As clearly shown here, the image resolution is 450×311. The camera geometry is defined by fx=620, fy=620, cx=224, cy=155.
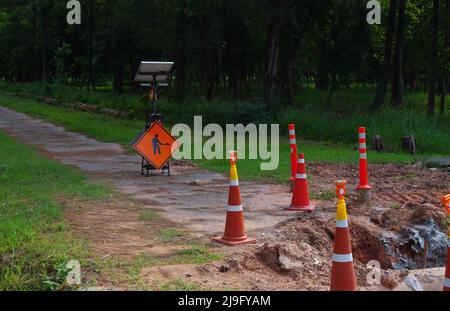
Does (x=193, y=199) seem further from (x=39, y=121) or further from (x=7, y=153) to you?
(x=39, y=121)

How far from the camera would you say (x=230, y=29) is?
38.1m

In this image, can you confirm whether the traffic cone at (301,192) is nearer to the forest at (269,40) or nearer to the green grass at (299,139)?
the green grass at (299,139)

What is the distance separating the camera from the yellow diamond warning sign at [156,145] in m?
11.8

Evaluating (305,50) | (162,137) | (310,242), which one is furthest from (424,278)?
(305,50)

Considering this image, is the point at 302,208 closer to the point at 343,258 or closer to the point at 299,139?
the point at 343,258

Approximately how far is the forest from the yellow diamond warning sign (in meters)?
11.6

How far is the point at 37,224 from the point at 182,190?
11.9 ft

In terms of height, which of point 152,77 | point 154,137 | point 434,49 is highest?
point 434,49

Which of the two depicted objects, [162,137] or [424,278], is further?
[162,137]

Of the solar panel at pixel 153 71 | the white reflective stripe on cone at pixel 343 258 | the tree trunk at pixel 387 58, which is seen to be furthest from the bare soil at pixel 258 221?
the tree trunk at pixel 387 58

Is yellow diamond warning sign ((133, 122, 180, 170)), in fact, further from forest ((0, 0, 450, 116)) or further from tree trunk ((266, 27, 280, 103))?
tree trunk ((266, 27, 280, 103))

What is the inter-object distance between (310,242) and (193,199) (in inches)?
111

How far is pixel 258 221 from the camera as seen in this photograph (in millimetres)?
8078

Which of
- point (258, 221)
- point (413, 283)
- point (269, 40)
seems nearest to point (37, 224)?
point (258, 221)
